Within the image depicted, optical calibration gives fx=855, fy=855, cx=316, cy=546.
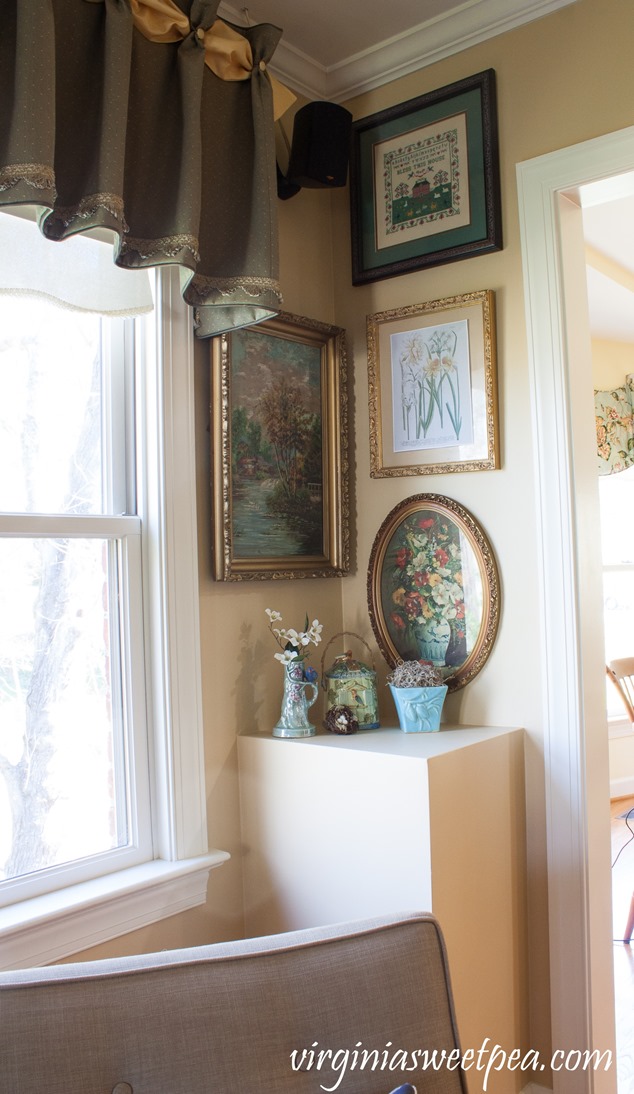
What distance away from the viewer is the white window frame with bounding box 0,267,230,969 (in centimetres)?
179

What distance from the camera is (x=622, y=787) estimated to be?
492 cm

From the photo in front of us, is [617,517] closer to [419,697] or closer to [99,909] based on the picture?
[419,697]

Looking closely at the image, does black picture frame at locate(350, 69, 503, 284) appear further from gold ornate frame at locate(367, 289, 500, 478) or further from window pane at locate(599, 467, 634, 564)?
window pane at locate(599, 467, 634, 564)

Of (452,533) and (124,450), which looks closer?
(124,450)

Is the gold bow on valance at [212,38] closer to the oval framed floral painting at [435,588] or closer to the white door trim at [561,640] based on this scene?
the white door trim at [561,640]

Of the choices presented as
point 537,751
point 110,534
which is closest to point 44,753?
point 110,534

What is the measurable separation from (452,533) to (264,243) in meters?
0.80

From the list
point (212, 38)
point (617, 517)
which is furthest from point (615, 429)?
point (212, 38)

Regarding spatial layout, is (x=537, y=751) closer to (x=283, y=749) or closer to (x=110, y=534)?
(x=283, y=749)

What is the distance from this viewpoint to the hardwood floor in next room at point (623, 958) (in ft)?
7.47

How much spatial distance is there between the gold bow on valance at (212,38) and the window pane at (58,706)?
3.27ft

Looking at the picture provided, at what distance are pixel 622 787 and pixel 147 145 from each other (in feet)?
14.6

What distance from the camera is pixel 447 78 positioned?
6.83ft

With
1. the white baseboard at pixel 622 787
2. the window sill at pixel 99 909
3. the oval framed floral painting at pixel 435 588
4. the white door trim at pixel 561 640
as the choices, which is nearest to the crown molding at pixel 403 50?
the white door trim at pixel 561 640
